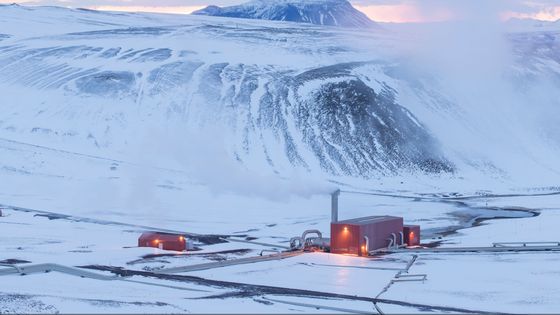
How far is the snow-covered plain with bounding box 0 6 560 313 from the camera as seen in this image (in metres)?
25.1

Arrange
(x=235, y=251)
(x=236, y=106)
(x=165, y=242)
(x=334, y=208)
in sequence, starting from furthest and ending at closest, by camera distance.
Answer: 1. (x=236, y=106)
2. (x=334, y=208)
3. (x=235, y=251)
4. (x=165, y=242)

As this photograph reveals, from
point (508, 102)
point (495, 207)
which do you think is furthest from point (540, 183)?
point (508, 102)

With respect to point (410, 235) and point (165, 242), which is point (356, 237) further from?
point (165, 242)

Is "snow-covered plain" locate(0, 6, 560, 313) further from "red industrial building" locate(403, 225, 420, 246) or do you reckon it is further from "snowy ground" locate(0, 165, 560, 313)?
"red industrial building" locate(403, 225, 420, 246)

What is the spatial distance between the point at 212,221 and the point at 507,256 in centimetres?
2244

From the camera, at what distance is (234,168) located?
66688 millimetres

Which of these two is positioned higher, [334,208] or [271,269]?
[334,208]

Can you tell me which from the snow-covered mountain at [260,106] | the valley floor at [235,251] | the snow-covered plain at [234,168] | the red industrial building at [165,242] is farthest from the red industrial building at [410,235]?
the snow-covered mountain at [260,106]

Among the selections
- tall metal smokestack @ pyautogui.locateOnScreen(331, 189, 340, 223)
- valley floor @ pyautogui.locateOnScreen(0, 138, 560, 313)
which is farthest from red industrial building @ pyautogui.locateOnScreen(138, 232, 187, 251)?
tall metal smokestack @ pyautogui.locateOnScreen(331, 189, 340, 223)

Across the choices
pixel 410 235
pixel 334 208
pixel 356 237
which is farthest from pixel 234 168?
pixel 356 237

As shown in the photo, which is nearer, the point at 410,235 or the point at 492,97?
the point at 410,235

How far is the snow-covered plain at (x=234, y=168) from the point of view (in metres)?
25.1

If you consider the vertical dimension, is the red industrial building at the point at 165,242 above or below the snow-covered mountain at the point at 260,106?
below

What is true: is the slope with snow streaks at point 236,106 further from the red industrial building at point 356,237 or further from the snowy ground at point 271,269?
the red industrial building at point 356,237
